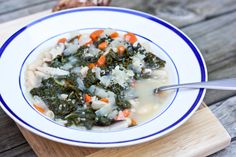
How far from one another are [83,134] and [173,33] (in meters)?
1.08

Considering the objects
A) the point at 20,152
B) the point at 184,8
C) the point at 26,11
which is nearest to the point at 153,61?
the point at 20,152

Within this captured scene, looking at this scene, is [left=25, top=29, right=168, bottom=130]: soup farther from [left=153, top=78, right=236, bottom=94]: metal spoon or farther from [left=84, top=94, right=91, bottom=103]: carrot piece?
[left=153, top=78, right=236, bottom=94]: metal spoon

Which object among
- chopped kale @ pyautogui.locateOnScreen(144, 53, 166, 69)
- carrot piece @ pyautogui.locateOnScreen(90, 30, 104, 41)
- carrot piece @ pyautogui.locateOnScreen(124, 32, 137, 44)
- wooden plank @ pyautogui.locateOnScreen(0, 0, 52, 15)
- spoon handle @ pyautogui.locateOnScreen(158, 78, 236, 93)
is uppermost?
wooden plank @ pyautogui.locateOnScreen(0, 0, 52, 15)

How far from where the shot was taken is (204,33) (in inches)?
127

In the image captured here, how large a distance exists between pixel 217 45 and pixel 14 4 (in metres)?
1.74

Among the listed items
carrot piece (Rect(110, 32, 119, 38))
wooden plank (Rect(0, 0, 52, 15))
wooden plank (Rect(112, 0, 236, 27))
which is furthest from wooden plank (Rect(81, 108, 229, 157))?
wooden plank (Rect(0, 0, 52, 15))

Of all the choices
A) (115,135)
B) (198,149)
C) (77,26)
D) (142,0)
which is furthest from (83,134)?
(142,0)

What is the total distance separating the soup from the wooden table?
0.28m

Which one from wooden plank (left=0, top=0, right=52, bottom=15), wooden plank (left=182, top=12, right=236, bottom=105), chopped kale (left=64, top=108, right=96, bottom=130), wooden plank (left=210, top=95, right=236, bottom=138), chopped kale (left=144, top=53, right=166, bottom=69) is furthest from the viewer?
wooden plank (left=0, top=0, right=52, bottom=15)

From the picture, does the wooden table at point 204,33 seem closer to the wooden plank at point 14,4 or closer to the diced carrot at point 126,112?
the wooden plank at point 14,4

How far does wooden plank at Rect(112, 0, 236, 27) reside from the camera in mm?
3406

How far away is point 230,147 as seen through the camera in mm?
2355

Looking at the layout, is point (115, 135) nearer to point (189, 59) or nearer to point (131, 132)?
point (131, 132)

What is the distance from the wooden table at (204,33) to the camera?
2352 millimetres
